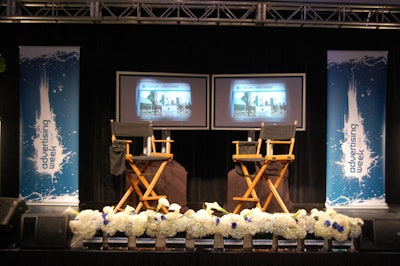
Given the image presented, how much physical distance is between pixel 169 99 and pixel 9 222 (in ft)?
12.7

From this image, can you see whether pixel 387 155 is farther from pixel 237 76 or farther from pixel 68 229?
pixel 68 229

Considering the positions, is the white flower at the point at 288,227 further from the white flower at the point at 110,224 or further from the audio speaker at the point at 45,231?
the audio speaker at the point at 45,231

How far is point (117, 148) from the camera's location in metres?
5.08

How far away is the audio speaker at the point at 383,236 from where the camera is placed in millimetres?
3137

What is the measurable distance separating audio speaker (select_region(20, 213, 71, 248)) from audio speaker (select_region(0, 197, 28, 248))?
0.31 ft

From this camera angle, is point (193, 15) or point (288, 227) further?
point (193, 15)

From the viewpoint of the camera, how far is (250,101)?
6887 mm

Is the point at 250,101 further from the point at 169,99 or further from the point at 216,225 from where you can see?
the point at 216,225

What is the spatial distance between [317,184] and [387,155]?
107cm

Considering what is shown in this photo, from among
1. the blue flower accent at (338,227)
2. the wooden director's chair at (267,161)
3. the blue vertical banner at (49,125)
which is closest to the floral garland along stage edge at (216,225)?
the blue flower accent at (338,227)

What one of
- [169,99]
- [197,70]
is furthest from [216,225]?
[197,70]

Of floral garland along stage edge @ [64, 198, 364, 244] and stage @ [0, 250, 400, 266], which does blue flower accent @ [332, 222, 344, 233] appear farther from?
stage @ [0, 250, 400, 266]

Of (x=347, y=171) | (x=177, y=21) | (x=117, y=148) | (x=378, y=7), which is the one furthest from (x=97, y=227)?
(x=378, y=7)

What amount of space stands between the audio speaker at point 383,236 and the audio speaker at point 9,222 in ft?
7.57
